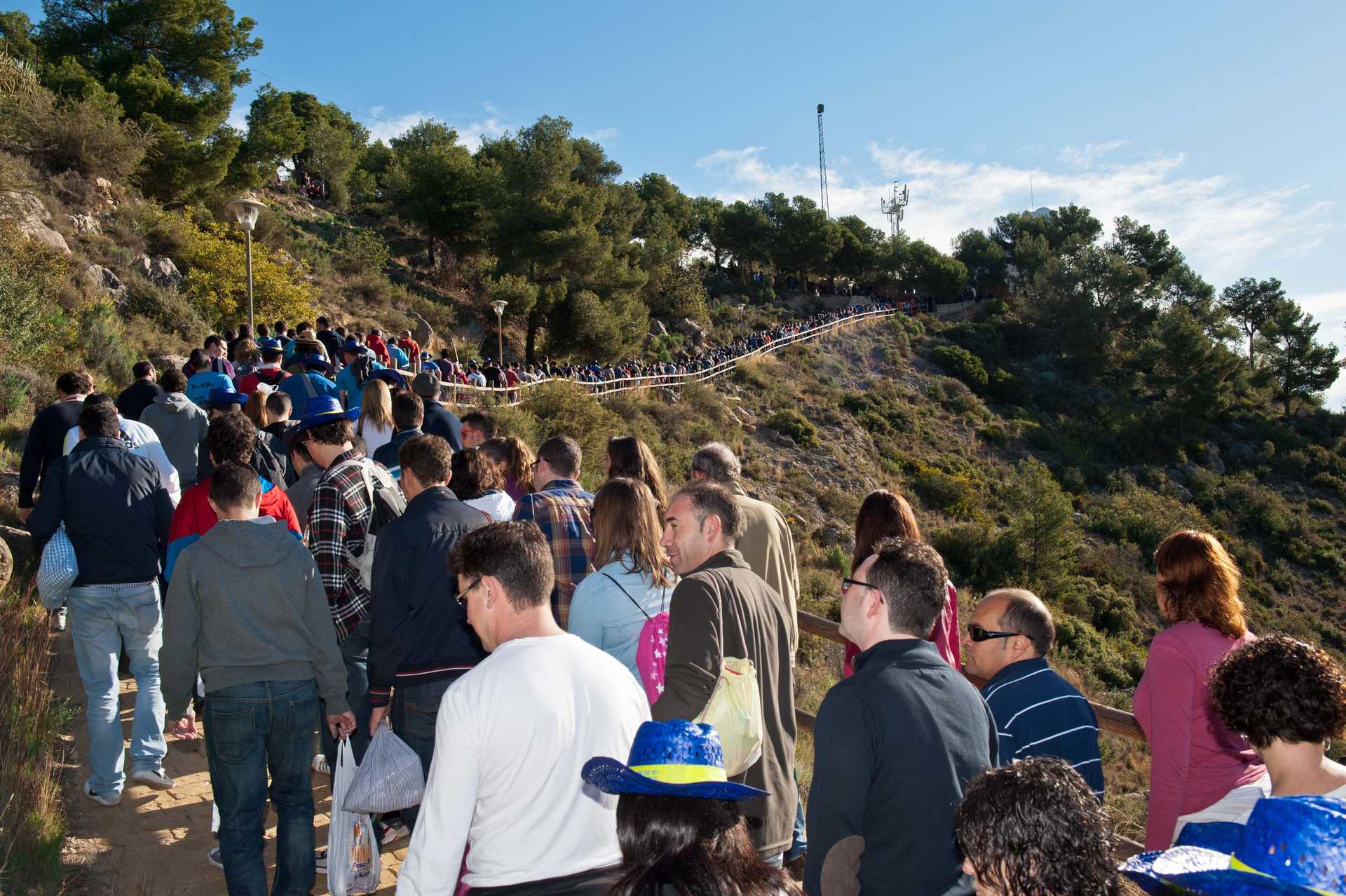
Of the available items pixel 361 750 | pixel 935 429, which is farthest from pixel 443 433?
pixel 935 429

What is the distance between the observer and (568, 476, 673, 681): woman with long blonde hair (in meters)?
3.39

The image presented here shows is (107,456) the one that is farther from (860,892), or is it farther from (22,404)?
(22,404)

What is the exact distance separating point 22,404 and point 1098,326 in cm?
6627

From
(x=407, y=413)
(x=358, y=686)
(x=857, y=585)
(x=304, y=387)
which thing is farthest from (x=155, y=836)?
(x=857, y=585)

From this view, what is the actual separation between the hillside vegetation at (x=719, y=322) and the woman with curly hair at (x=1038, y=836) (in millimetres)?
4501

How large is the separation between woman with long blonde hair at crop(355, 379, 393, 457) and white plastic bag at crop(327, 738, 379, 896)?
11.7 feet

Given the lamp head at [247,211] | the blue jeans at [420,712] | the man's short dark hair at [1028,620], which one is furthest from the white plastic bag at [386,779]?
the lamp head at [247,211]

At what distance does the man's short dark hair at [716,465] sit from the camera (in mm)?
4598

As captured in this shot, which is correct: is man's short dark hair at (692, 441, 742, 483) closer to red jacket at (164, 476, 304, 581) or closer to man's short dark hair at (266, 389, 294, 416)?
red jacket at (164, 476, 304, 581)

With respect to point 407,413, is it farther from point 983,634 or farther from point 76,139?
point 76,139

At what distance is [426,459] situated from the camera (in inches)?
158

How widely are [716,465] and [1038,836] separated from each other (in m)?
3.05

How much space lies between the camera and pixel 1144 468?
157ft

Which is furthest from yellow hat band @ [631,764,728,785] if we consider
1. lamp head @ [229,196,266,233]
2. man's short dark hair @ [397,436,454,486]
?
lamp head @ [229,196,266,233]
